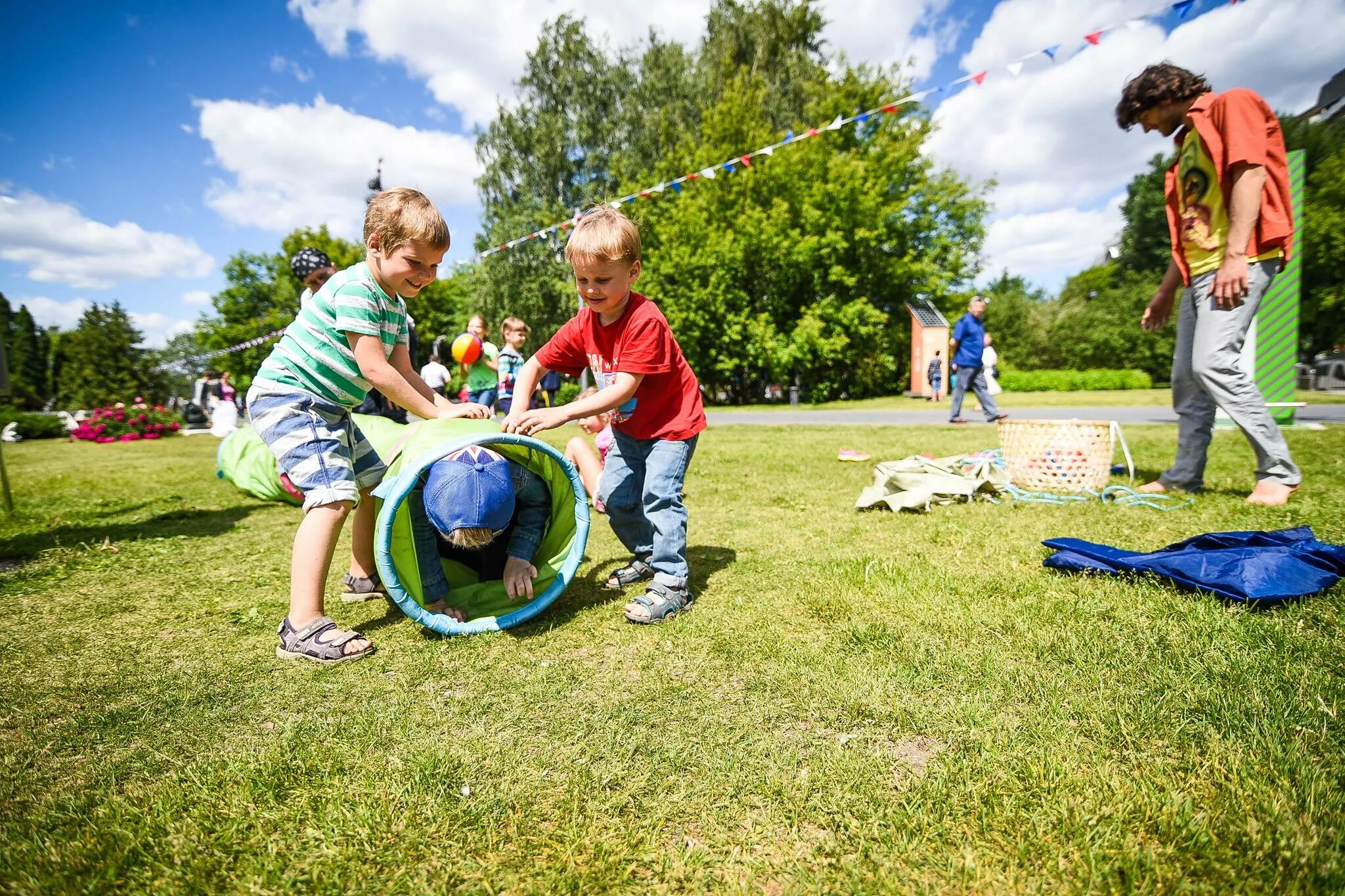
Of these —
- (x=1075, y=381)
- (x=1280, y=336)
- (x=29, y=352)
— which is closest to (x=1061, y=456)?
(x=1280, y=336)

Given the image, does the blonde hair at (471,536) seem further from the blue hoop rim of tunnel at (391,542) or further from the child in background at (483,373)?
the child in background at (483,373)

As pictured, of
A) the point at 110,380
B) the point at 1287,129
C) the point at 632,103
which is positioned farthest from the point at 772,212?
the point at 110,380

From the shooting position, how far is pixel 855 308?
24.0m

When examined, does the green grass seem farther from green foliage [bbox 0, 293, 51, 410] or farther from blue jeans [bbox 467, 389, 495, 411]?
green foliage [bbox 0, 293, 51, 410]

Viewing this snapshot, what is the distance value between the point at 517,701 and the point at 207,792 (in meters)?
0.80

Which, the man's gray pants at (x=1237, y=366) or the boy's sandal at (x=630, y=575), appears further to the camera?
the man's gray pants at (x=1237, y=366)

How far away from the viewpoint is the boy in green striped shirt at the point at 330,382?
2617mm

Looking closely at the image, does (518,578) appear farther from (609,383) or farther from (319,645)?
(609,383)

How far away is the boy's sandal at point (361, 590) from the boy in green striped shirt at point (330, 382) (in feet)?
1.96

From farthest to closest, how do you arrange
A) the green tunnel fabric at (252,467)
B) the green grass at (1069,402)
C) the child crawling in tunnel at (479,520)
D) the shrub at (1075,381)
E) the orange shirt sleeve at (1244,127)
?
the shrub at (1075,381) < the green grass at (1069,402) < the green tunnel fabric at (252,467) < the orange shirt sleeve at (1244,127) < the child crawling in tunnel at (479,520)

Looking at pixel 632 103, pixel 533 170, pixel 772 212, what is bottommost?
pixel 772 212

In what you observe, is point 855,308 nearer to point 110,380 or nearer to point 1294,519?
point 1294,519

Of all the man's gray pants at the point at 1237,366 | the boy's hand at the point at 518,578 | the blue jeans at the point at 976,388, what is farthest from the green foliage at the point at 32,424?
the man's gray pants at the point at 1237,366

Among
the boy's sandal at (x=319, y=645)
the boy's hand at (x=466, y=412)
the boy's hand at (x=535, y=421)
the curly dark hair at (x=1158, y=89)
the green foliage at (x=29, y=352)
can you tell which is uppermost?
the green foliage at (x=29, y=352)
